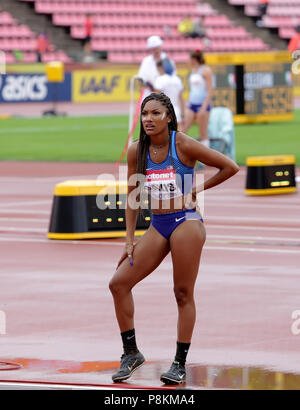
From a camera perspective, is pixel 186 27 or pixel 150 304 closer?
pixel 150 304

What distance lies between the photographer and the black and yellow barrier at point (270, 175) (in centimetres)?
1883

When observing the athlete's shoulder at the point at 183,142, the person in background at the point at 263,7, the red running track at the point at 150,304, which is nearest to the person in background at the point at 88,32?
the person in background at the point at 263,7

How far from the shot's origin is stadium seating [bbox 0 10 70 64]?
166 feet

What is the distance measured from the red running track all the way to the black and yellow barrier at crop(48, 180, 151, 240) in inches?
6.8

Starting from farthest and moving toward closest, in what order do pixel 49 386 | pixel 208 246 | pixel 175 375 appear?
pixel 208 246 < pixel 175 375 < pixel 49 386

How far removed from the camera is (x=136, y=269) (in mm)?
7625

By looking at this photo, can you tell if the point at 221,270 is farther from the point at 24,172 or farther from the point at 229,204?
the point at 24,172

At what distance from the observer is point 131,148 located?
7770 millimetres

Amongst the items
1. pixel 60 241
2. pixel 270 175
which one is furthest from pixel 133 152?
pixel 270 175

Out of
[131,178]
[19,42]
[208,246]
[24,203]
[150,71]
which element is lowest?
[24,203]

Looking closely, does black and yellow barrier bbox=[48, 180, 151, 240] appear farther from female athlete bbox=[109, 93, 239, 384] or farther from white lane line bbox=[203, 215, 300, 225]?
female athlete bbox=[109, 93, 239, 384]

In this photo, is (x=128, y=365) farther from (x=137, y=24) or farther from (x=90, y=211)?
(x=137, y=24)

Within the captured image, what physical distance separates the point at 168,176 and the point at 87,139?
77.2ft

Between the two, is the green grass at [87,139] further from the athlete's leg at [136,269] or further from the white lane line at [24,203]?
the athlete's leg at [136,269]
